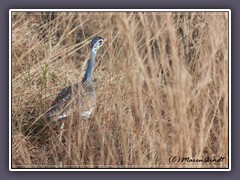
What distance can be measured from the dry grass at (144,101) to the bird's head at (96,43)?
0.26 feet

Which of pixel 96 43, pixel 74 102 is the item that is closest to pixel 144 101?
pixel 74 102

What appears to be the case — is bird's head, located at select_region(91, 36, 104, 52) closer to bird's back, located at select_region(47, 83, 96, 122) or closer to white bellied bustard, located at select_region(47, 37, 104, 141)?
white bellied bustard, located at select_region(47, 37, 104, 141)

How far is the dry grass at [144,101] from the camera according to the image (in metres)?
6.43

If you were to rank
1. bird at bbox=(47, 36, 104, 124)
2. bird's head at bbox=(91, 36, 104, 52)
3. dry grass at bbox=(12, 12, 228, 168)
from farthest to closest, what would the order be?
bird's head at bbox=(91, 36, 104, 52)
bird at bbox=(47, 36, 104, 124)
dry grass at bbox=(12, 12, 228, 168)

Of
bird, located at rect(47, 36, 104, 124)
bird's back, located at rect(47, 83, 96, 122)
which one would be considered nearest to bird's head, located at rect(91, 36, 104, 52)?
bird, located at rect(47, 36, 104, 124)

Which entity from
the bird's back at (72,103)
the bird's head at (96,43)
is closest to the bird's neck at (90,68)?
the bird's head at (96,43)

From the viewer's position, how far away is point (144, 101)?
6.53 metres

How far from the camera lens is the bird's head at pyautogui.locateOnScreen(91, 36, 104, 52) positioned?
6877mm

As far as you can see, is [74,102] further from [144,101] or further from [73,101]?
[144,101]

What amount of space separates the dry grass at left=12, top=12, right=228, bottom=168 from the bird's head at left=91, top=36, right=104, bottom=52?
8 cm

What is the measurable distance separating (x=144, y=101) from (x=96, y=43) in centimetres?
60
